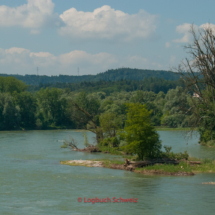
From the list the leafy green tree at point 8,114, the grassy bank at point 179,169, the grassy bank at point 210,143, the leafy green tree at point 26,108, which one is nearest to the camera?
the grassy bank at point 179,169

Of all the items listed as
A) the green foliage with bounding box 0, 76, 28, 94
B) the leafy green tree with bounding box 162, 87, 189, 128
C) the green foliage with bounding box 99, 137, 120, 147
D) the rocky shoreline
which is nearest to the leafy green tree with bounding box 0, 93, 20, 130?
the green foliage with bounding box 0, 76, 28, 94

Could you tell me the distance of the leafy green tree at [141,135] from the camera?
1241 inches

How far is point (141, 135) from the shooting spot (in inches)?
1244

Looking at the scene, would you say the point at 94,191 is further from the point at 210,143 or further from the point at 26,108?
the point at 26,108

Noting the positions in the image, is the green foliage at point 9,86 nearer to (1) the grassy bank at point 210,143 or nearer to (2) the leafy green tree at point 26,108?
(2) the leafy green tree at point 26,108

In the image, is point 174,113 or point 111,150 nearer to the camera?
point 111,150

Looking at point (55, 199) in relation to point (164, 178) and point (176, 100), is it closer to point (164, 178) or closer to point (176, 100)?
point (164, 178)

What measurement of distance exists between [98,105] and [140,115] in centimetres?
8911

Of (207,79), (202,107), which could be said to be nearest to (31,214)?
(207,79)

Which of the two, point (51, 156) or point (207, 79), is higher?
point (207, 79)

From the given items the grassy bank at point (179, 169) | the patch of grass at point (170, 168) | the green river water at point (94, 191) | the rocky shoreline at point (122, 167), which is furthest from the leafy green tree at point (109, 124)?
the patch of grass at point (170, 168)

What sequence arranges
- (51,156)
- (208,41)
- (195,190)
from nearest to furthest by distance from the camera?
(195,190), (208,41), (51,156)

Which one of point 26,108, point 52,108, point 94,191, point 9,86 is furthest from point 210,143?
point 9,86

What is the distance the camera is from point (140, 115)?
31938 millimetres
